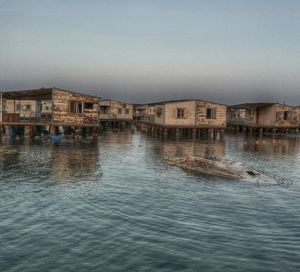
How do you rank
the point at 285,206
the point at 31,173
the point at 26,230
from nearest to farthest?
the point at 26,230, the point at 285,206, the point at 31,173

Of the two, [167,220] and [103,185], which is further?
[103,185]

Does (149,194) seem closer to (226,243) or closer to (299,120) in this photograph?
(226,243)

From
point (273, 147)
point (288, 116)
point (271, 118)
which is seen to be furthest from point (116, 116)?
point (273, 147)

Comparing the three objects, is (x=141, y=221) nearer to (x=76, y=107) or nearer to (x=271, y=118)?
(x=76, y=107)


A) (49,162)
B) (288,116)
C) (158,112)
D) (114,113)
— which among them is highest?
(114,113)

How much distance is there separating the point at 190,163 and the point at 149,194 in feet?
28.4

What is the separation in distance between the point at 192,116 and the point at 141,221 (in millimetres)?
42986

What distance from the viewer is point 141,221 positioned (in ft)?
48.4

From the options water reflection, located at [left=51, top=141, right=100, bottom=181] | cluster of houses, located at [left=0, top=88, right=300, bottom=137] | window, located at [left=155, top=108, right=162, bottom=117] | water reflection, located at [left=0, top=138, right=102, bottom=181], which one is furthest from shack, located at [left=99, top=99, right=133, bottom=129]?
water reflection, located at [left=0, top=138, right=102, bottom=181]

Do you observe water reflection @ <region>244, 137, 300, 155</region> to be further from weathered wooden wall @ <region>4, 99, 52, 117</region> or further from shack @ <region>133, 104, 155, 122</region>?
weathered wooden wall @ <region>4, 99, 52, 117</region>

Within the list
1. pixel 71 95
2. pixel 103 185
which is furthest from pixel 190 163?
pixel 71 95

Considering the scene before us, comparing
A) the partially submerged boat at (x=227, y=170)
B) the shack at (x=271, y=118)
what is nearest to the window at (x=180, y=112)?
the shack at (x=271, y=118)

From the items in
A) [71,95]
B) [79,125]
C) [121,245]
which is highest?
[71,95]

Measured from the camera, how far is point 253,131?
76.6 meters
